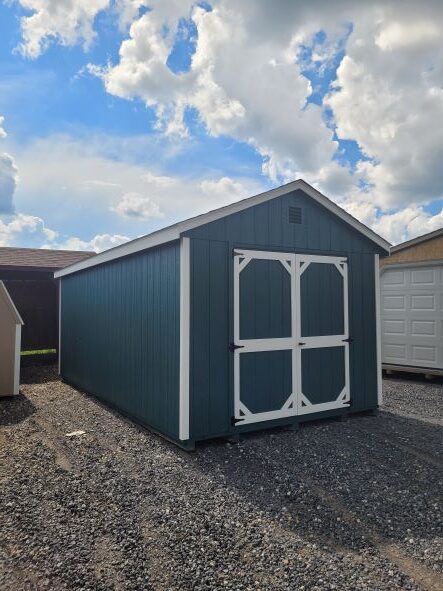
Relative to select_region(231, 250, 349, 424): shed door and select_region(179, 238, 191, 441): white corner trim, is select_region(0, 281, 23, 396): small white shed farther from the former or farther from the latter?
select_region(231, 250, 349, 424): shed door

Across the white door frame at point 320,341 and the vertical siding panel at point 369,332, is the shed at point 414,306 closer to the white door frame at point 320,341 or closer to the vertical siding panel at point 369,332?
the vertical siding panel at point 369,332

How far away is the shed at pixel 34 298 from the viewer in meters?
10.6

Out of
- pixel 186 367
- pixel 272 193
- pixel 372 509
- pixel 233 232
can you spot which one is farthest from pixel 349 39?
pixel 372 509

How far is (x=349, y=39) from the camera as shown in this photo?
5945 mm

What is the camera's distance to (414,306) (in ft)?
27.8

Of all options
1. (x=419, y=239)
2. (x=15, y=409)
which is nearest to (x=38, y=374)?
(x=15, y=409)

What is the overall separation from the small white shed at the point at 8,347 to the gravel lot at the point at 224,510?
6.66ft

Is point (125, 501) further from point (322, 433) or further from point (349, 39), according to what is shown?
point (349, 39)

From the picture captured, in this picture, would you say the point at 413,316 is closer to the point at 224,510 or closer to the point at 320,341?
the point at 320,341

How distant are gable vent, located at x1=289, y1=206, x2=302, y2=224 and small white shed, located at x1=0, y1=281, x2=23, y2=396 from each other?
5031 millimetres

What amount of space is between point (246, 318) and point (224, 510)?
219 cm

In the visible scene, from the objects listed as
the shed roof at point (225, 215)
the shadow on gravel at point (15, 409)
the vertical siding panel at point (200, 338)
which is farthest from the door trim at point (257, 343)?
the shadow on gravel at point (15, 409)

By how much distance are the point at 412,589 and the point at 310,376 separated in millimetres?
3109

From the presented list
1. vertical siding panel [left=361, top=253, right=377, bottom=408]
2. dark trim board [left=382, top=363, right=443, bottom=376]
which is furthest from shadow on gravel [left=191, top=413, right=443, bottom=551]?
dark trim board [left=382, top=363, right=443, bottom=376]
